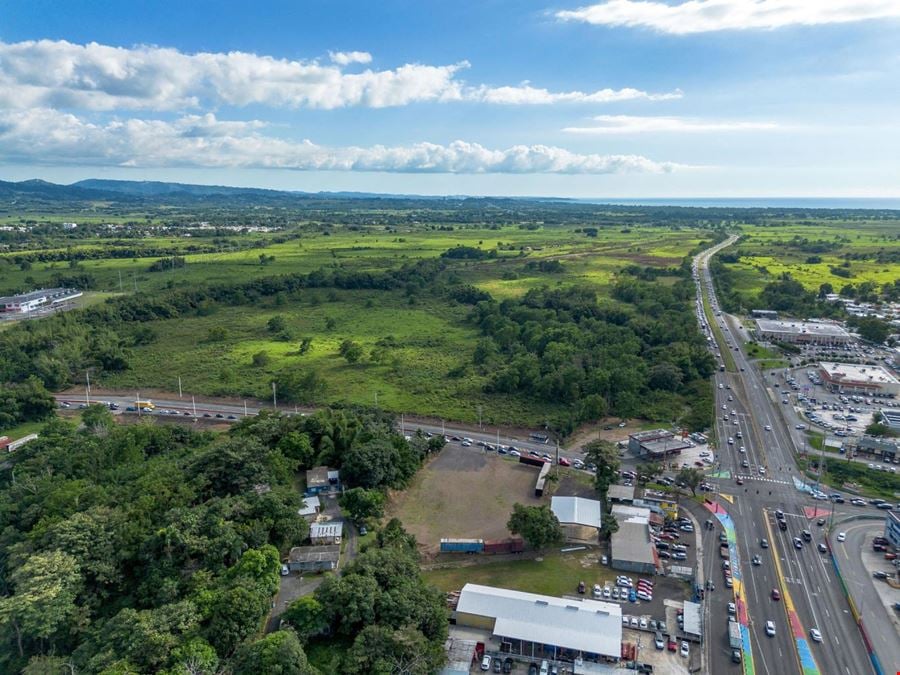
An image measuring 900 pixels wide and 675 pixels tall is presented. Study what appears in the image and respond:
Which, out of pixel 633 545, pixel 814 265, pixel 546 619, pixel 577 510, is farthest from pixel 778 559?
pixel 814 265

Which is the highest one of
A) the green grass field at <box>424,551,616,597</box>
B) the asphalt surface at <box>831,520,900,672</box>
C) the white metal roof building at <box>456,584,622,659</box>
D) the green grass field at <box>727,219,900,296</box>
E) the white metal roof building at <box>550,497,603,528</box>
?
the green grass field at <box>727,219,900,296</box>

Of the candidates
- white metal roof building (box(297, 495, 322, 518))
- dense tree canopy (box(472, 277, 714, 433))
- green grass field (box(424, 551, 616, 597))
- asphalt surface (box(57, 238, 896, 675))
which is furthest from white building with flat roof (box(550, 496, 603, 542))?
white metal roof building (box(297, 495, 322, 518))

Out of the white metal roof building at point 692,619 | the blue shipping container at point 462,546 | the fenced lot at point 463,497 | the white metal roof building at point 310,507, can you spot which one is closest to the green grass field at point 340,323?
the fenced lot at point 463,497

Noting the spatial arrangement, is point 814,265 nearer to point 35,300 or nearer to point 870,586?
point 870,586

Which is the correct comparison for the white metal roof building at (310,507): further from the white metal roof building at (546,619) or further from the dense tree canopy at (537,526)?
the dense tree canopy at (537,526)

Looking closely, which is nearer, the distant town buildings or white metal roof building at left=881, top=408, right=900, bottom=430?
white metal roof building at left=881, top=408, right=900, bottom=430

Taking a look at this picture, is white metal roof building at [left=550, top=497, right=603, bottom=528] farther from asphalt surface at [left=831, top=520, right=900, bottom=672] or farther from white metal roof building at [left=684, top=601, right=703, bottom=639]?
asphalt surface at [left=831, top=520, right=900, bottom=672]

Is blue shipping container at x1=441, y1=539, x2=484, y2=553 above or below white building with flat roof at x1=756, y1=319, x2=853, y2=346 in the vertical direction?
below

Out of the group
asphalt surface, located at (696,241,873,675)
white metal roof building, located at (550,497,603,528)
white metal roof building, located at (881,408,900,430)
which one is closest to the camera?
asphalt surface, located at (696,241,873,675)
